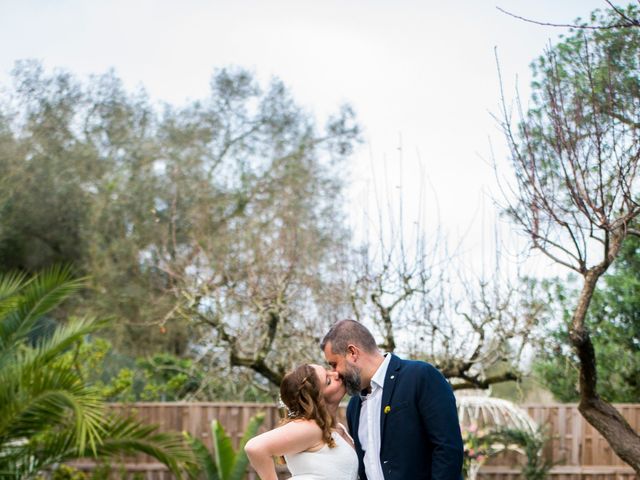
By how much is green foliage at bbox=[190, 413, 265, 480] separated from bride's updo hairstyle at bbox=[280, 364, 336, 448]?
8864 millimetres

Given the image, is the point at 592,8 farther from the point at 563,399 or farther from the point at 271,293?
the point at 563,399

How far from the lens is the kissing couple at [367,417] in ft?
13.1

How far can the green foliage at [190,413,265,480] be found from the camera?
12.9 m

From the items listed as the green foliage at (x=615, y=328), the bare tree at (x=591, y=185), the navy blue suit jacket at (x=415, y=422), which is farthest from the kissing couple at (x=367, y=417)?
the green foliage at (x=615, y=328)

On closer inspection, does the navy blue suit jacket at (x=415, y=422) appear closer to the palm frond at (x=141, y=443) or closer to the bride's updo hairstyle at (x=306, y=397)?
the bride's updo hairstyle at (x=306, y=397)

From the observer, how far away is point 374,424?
4172mm

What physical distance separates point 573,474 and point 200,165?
42.7ft

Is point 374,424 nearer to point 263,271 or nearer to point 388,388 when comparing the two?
point 388,388

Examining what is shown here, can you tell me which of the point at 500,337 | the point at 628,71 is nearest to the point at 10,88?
the point at 500,337

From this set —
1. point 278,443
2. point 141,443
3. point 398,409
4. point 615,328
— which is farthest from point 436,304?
point 278,443

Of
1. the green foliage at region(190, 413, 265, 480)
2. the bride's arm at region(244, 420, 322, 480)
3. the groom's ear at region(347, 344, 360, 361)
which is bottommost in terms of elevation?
the green foliage at region(190, 413, 265, 480)

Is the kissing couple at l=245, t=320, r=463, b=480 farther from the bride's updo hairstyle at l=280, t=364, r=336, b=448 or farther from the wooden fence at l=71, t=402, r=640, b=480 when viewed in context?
the wooden fence at l=71, t=402, r=640, b=480

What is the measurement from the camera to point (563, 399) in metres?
16.7

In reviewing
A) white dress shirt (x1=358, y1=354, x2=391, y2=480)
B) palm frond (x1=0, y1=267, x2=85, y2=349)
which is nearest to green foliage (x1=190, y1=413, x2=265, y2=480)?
palm frond (x1=0, y1=267, x2=85, y2=349)
